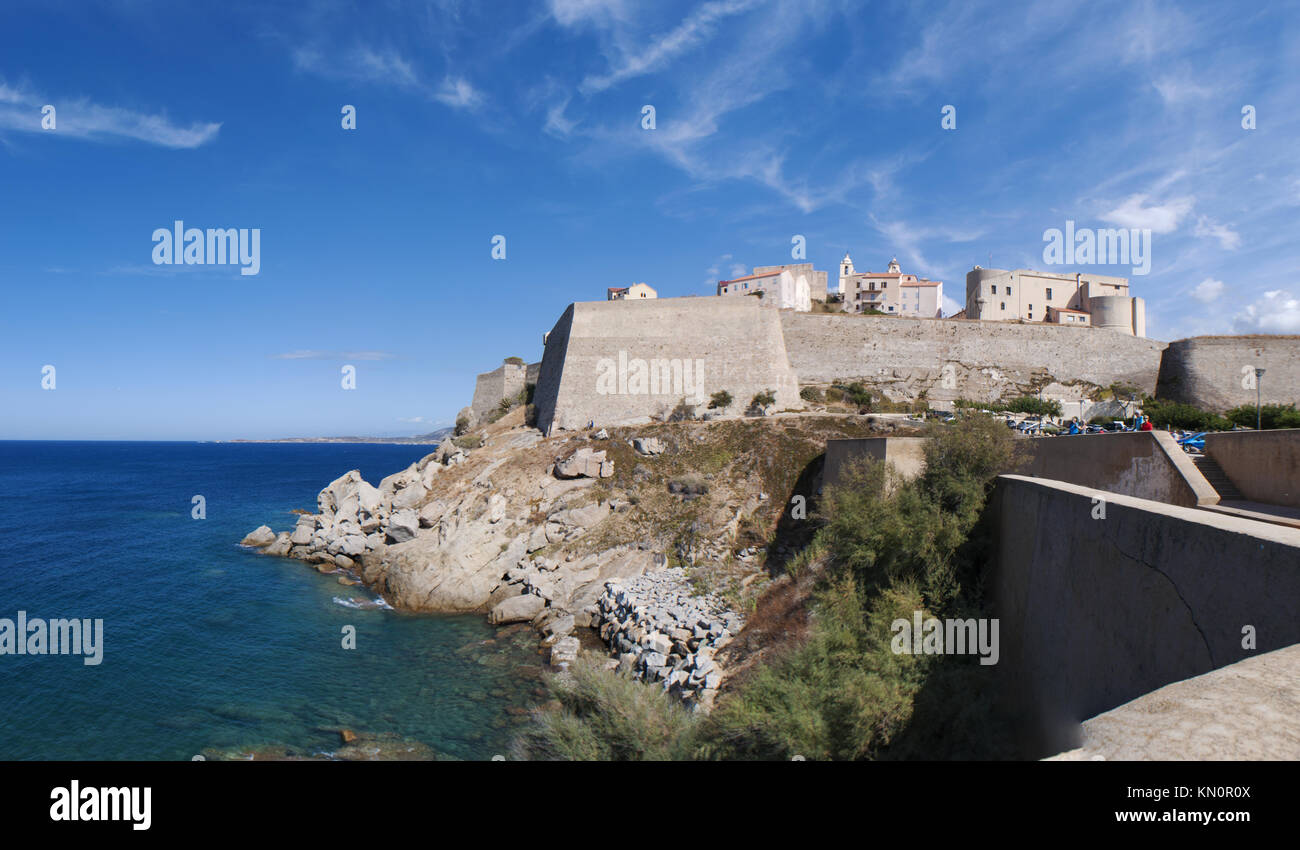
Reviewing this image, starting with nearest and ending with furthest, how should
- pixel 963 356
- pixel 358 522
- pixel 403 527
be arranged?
pixel 403 527 < pixel 358 522 < pixel 963 356

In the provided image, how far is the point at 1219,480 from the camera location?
9.91 meters

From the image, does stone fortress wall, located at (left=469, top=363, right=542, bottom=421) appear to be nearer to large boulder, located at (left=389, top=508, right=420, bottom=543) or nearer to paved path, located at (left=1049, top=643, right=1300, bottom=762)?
large boulder, located at (left=389, top=508, right=420, bottom=543)

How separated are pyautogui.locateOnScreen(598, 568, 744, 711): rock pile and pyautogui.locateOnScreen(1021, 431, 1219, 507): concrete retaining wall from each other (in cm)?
774

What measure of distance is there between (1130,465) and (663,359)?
2426cm

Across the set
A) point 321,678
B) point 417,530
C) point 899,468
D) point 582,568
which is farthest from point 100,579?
point 899,468

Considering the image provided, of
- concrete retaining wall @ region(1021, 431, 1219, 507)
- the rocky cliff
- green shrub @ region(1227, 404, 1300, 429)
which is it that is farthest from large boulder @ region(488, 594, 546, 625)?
green shrub @ region(1227, 404, 1300, 429)

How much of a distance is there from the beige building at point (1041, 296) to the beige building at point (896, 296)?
15.5 ft

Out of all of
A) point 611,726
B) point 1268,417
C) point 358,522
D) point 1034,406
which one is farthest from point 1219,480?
point 358,522

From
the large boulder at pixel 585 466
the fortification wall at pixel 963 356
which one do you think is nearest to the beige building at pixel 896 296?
→ the fortification wall at pixel 963 356

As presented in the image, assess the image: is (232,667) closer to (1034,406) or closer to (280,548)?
(280,548)

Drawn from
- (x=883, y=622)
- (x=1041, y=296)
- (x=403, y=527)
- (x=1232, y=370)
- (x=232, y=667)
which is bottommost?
(x=232, y=667)

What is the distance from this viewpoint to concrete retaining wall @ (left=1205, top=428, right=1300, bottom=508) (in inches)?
341

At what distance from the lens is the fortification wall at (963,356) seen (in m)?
33.0

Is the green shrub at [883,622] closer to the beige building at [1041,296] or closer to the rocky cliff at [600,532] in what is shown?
the rocky cliff at [600,532]
